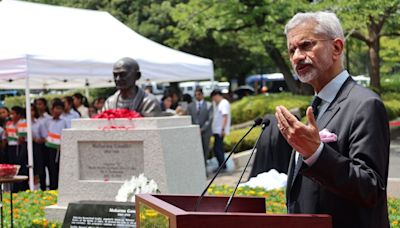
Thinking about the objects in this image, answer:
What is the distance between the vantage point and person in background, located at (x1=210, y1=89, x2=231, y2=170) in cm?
1454

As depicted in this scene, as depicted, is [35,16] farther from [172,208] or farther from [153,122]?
[172,208]

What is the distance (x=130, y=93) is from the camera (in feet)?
28.8

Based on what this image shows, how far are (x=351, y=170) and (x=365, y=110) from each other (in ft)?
0.94

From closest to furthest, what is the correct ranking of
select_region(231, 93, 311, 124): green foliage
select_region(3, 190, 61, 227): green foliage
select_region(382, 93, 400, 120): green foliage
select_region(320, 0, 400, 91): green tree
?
1. select_region(3, 190, 61, 227): green foliage
2. select_region(320, 0, 400, 91): green tree
3. select_region(382, 93, 400, 120): green foliage
4. select_region(231, 93, 311, 124): green foliage

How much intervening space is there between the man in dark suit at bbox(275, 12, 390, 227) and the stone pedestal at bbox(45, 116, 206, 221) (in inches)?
203

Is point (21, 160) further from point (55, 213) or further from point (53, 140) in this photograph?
point (55, 213)

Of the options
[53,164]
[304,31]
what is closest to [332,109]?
[304,31]

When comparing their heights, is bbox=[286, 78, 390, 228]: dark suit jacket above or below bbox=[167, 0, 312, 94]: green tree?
below

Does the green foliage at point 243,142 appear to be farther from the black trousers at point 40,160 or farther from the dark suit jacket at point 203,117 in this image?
the black trousers at point 40,160

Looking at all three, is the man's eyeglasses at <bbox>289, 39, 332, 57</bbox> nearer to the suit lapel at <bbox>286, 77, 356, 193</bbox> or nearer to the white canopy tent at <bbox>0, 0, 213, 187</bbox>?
the suit lapel at <bbox>286, 77, 356, 193</bbox>

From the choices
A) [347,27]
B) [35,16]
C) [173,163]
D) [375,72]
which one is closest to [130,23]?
[375,72]

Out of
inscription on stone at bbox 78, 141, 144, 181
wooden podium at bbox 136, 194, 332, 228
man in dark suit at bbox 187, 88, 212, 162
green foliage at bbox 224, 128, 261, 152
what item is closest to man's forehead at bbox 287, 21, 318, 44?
wooden podium at bbox 136, 194, 332, 228

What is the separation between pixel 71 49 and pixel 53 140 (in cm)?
182

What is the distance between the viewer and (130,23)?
38656mm
